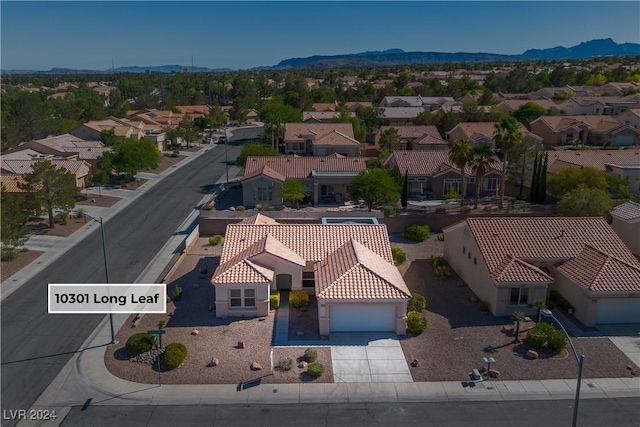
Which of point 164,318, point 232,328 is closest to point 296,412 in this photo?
point 232,328

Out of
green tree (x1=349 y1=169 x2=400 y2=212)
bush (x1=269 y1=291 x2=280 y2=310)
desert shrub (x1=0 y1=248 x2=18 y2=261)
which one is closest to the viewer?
bush (x1=269 y1=291 x2=280 y2=310)

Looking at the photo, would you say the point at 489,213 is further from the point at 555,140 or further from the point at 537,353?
the point at 555,140

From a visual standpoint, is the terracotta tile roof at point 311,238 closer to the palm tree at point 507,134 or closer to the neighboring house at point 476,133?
the palm tree at point 507,134

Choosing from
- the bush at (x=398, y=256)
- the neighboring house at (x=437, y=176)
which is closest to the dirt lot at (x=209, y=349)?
the bush at (x=398, y=256)

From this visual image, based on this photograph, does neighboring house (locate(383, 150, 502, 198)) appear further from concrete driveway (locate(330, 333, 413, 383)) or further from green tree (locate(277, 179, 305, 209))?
concrete driveway (locate(330, 333, 413, 383))

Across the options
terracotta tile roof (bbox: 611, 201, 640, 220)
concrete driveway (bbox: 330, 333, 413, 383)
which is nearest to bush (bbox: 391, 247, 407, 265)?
concrete driveway (bbox: 330, 333, 413, 383)

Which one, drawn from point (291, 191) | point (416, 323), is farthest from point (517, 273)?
point (291, 191)
